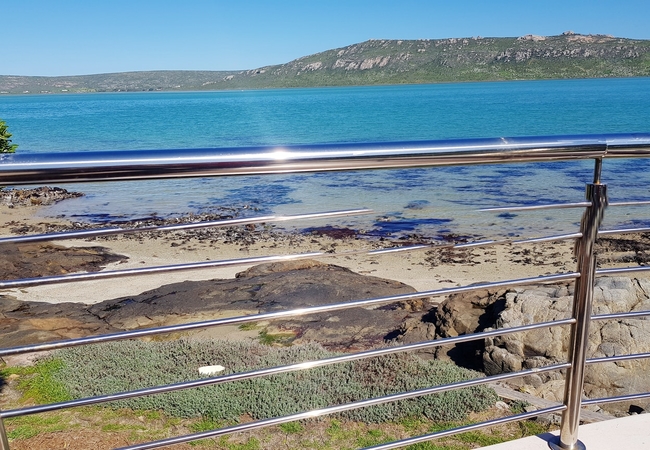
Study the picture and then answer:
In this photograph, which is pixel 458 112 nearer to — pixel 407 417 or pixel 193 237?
pixel 193 237

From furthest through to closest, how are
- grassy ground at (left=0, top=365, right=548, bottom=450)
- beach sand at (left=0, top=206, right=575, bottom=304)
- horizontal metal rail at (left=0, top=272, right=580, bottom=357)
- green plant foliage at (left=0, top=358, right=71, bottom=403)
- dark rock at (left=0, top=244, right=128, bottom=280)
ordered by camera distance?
dark rock at (left=0, top=244, right=128, bottom=280)
beach sand at (left=0, top=206, right=575, bottom=304)
green plant foliage at (left=0, top=358, right=71, bottom=403)
grassy ground at (left=0, top=365, right=548, bottom=450)
horizontal metal rail at (left=0, top=272, right=580, bottom=357)

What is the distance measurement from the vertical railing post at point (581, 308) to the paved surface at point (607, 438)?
0.15ft

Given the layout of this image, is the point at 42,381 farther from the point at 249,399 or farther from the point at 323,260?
the point at 323,260

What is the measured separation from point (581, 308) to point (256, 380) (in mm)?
2662

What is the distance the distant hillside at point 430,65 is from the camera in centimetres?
12838

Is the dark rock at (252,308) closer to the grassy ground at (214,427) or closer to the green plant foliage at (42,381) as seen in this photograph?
the green plant foliage at (42,381)

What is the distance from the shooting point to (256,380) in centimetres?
412

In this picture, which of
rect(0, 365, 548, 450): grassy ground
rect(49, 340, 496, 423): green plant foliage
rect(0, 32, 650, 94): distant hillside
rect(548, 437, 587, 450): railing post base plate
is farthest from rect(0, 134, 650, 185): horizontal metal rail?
rect(0, 32, 650, 94): distant hillside

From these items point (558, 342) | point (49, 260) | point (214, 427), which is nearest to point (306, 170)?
point (214, 427)

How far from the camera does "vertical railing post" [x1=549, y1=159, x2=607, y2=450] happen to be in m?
1.85

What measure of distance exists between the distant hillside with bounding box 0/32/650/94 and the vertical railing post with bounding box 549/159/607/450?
5478 inches

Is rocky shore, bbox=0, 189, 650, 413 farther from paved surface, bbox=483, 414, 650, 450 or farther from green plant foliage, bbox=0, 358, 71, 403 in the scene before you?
green plant foliage, bbox=0, 358, 71, 403

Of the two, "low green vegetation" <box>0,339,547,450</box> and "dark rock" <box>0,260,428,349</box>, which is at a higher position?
"low green vegetation" <box>0,339,547,450</box>

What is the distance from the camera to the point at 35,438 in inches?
133
